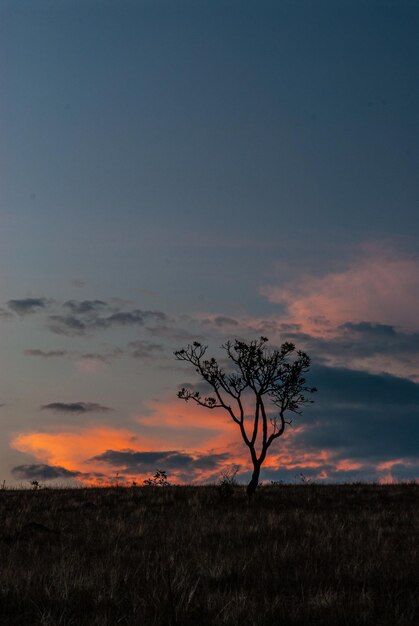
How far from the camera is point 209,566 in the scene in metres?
9.94

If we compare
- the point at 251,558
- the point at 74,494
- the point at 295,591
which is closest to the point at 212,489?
the point at 74,494

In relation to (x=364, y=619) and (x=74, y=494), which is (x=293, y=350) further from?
(x=364, y=619)

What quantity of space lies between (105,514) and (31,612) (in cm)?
1331

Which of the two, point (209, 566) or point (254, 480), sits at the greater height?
point (254, 480)

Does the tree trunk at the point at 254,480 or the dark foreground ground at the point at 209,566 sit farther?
the tree trunk at the point at 254,480

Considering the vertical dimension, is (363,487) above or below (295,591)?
above

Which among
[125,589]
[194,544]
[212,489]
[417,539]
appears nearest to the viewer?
[125,589]

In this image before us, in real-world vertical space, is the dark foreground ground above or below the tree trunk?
below

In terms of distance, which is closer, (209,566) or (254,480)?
(209,566)

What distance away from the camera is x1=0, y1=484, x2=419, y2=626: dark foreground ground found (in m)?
7.35

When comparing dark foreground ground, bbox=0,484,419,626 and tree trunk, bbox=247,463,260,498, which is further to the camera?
tree trunk, bbox=247,463,260,498

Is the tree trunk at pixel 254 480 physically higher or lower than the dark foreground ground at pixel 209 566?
higher

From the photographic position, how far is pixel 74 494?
1066 inches

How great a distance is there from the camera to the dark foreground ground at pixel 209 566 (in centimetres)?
735
